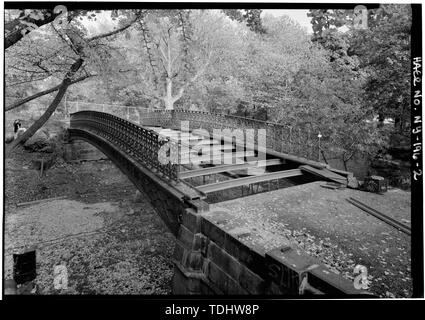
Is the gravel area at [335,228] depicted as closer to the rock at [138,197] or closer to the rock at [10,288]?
the rock at [10,288]

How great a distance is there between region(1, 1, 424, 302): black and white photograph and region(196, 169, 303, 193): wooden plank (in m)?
0.05

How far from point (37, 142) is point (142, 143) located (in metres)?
14.1

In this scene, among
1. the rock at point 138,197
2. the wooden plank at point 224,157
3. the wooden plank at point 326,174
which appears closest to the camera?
the wooden plank at point 326,174

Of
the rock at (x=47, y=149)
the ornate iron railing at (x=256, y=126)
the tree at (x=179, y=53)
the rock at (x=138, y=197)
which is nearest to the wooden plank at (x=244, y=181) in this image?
the ornate iron railing at (x=256, y=126)

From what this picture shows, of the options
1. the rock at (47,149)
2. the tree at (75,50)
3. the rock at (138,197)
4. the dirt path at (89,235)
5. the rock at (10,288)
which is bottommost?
the dirt path at (89,235)

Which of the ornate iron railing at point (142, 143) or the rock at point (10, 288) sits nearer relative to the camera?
the rock at point (10, 288)

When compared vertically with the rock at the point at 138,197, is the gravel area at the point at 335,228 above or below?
above

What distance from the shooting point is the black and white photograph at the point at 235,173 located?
409 cm

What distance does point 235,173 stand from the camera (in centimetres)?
923

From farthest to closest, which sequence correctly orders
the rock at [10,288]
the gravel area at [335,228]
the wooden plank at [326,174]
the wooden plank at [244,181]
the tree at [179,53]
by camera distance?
the tree at [179,53], the wooden plank at [326,174], the wooden plank at [244,181], the gravel area at [335,228], the rock at [10,288]

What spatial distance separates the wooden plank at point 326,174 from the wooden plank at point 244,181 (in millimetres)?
298

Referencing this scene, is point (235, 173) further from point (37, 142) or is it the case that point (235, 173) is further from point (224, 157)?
point (37, 142)

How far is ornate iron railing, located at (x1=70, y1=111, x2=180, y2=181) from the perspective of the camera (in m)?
7.36
